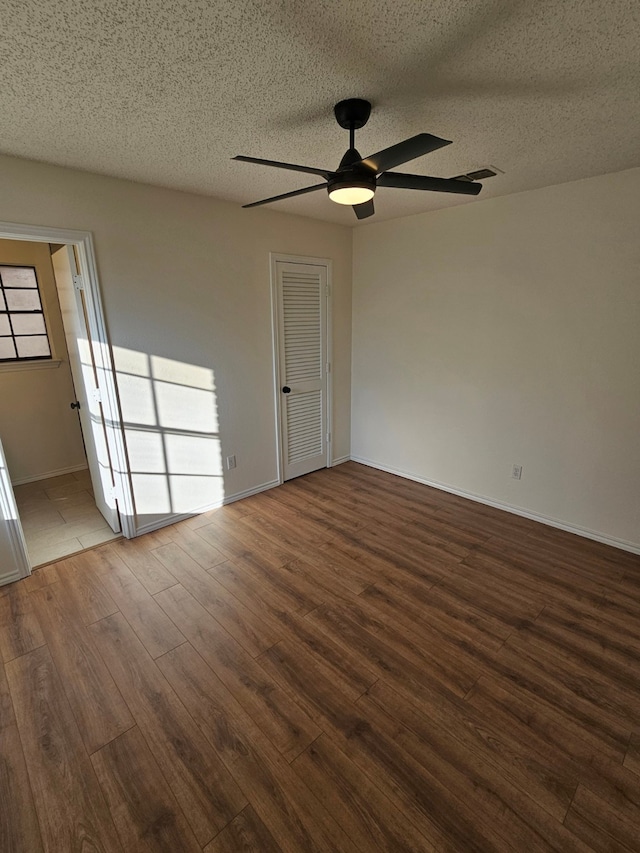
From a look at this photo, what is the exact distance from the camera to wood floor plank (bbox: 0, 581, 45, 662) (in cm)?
206

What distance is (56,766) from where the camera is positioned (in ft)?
4.96

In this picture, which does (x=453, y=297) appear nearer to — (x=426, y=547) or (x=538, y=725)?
(x=426, y=547)

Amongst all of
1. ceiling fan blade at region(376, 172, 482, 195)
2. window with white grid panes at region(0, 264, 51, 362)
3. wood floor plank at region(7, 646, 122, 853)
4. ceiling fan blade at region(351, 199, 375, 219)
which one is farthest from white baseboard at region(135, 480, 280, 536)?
ceiling fan blade at region(376, 172, 482, 195)

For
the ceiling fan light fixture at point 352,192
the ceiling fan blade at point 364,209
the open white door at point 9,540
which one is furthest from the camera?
the open white door at point 9,540

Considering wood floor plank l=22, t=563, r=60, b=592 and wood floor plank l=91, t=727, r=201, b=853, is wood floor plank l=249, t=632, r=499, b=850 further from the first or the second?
wood floor plank l=22, t=563, r=60, b=592

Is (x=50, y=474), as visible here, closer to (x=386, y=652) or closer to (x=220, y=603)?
(x=220, y=603)

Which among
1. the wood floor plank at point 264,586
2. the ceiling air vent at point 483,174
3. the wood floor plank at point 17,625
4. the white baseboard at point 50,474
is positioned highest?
the ceiling air vent at point 483,174

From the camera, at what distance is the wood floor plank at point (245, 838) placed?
1265 millimetres

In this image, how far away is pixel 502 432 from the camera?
337 centimetres

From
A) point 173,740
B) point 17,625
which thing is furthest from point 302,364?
point 173,740

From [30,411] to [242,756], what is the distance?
12.8 feet

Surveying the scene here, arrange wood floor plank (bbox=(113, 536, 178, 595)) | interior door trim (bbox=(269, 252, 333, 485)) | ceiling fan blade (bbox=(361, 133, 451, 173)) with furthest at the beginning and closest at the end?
interior door trim (bbox=(269, 252, 333, 485)) → wood floor plank (bbox=(113, 536, 178, 595)) → ceiling fan blade (bbox=(361, 133, 451, 173))

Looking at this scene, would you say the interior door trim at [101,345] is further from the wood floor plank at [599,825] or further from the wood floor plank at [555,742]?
the wood floor plank at [599,825]

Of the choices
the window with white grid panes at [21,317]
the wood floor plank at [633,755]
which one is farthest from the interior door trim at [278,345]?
the wood floor plank at [633,755]
